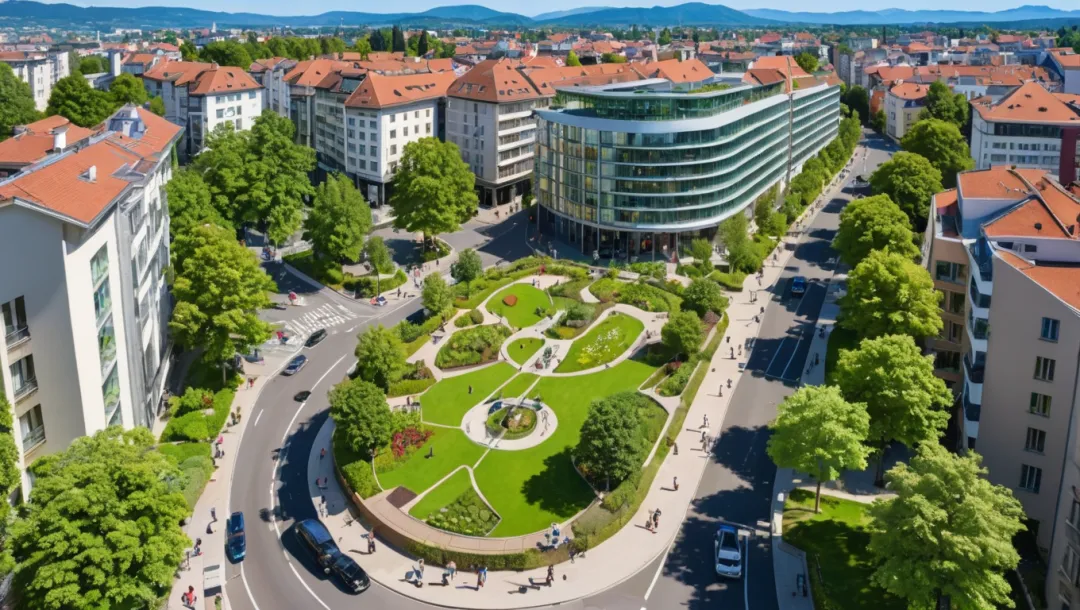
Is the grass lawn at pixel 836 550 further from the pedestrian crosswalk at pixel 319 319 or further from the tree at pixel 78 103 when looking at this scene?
the tree at pixel 78 103

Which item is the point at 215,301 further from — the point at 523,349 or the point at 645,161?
the point at 645,161

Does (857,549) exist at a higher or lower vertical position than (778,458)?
lower

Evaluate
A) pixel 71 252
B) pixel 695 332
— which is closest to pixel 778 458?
pixel 695 332

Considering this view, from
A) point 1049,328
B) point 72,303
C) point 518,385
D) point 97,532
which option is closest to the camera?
point 97,532

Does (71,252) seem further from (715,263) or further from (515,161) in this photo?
(515,161)

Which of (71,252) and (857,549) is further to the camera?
(857,549)

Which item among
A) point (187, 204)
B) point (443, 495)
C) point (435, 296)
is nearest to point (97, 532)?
point (443, 495)
